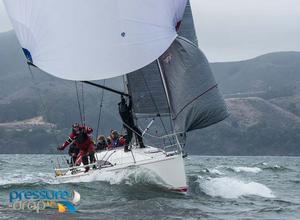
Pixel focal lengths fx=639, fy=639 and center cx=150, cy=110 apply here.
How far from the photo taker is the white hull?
14.7 metres

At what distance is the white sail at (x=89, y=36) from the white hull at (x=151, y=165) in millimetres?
3034

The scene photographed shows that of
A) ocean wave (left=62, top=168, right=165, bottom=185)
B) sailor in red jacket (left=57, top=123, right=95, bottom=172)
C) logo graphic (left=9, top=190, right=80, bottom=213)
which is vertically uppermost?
sailor in red jacket (left=57, top=123, right=95, bottom=172)

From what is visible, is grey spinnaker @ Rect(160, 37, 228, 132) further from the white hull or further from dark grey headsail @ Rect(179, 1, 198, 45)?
dark grey headsail @ Rect(179, 1, 198, 45)

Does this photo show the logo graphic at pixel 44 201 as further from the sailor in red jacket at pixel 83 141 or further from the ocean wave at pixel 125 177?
the sailor in red jacket at pixel 83 141

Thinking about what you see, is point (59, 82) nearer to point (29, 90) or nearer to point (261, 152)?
point (29, 90)

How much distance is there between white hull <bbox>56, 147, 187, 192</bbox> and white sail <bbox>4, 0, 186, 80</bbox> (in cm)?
303

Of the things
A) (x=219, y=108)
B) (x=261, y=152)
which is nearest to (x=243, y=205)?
(x=219, y=108)

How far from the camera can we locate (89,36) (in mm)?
12500

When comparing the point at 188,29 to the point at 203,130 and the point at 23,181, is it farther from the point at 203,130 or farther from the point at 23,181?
the point at 203,130

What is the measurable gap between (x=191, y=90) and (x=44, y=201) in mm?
4716

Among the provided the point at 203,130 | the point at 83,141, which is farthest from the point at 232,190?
the point at 203,130

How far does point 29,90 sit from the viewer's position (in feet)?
575

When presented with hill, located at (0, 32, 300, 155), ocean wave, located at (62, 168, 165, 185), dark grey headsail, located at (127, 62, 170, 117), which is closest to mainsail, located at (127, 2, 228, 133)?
ocean wave, located at (62, 168, 165, 185)

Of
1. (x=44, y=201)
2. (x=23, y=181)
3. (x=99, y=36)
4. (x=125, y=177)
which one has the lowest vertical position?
(x=44, y=201)
